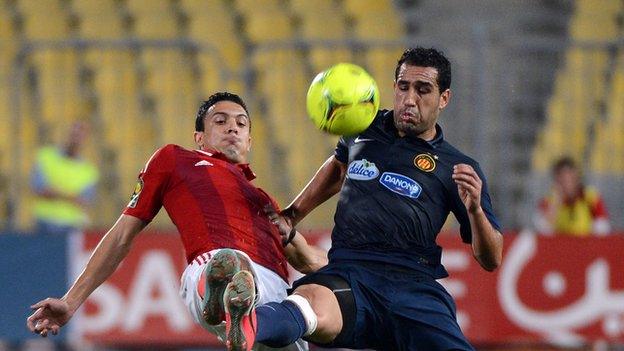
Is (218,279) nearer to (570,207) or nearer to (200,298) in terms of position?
(200,298)

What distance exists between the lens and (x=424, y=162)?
24.2ft

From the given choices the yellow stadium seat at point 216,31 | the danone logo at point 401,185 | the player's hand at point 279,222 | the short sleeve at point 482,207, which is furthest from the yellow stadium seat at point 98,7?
the short sleeve at point 482,207

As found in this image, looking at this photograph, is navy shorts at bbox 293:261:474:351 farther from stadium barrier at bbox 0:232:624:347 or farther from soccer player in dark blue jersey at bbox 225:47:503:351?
stadium barrier at bbox 0:232:624:347

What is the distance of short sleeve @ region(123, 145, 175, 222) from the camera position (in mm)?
7328

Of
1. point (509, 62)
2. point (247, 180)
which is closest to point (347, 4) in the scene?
point (509, 62)

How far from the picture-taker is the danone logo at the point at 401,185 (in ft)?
24.0

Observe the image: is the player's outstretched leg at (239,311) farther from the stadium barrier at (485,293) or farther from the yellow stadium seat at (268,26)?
the yellow stadium seat at (268,26)

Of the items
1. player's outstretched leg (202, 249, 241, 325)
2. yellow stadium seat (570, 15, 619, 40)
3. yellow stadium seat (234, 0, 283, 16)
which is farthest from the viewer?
yellow stadium seat (234, 0, 283, 16)

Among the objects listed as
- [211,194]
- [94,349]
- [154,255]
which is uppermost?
[211,194]

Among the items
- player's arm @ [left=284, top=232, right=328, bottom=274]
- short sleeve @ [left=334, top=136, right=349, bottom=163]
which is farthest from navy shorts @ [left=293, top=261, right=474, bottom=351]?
short sleeve @ [left=334, top=136, right=349, bottom=163]

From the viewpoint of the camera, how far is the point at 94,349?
12.2 m

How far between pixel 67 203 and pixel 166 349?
59.5 inches

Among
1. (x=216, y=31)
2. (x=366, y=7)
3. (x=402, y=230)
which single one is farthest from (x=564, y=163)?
(x=402, y=230)

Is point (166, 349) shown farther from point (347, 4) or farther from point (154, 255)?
point (347, 4)
